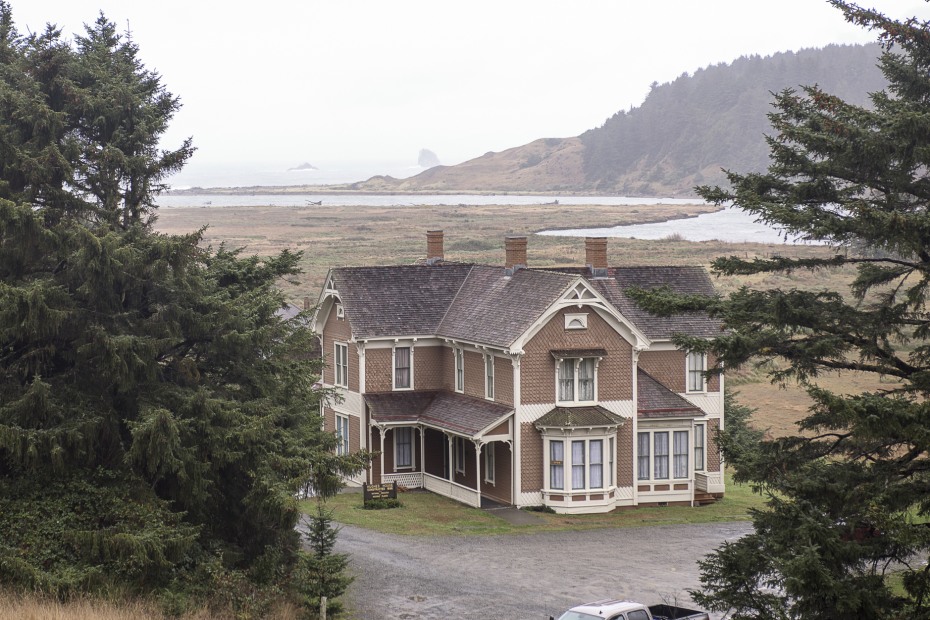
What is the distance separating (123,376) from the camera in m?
25.4

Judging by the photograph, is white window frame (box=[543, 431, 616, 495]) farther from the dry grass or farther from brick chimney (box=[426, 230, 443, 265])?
the dry grass

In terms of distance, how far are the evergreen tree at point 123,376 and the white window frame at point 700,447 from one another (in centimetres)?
1602

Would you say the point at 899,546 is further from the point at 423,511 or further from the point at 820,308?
the point at 423,511

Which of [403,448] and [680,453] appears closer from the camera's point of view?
[680,453]

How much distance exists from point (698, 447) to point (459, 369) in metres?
8.72

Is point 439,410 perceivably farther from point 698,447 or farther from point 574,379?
point 698,447

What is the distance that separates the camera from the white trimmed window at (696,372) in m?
41.8

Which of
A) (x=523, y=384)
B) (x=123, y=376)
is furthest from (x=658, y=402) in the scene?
(x=123, y=376)

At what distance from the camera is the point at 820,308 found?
22766mm

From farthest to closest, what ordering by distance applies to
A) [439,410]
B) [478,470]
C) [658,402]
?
[439,410]
[658,402]
[478,470]

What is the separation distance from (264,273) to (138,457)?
7.86m

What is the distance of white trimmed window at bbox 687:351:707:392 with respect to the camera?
4178 centimetres

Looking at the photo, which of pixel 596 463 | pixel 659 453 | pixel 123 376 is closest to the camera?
pixel 123 376

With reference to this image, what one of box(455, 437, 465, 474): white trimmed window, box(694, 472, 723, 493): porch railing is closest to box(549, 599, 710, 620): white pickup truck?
box(694, 472, 723, 493): porch railing
